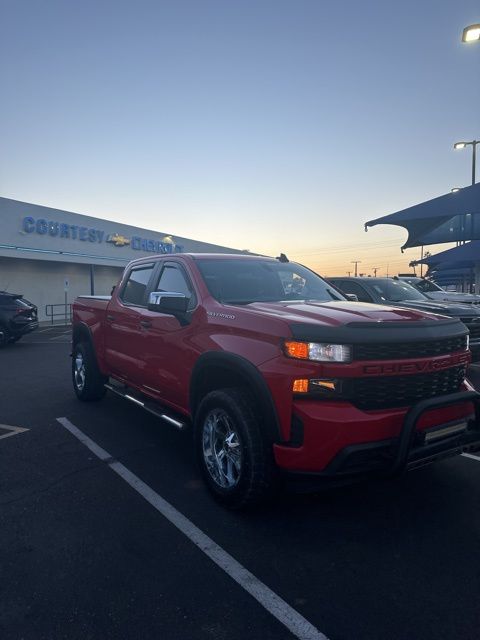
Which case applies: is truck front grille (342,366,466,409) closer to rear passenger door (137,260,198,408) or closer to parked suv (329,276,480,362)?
rear passenger door (137,260,198,408)

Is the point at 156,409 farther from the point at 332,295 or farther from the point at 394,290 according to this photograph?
the point at 394,290

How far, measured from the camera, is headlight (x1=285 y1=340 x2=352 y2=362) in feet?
9.87

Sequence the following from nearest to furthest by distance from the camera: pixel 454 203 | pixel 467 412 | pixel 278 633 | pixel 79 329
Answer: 1. pixel 278 633
2. pixel 467 412
3. pixel 79 329
4. pixel 454 203

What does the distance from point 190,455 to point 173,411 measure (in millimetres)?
531

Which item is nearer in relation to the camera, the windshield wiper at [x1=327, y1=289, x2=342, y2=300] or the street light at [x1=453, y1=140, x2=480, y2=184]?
the windshield wiper at [x1=327, y1=289, x2=342, y2=300]

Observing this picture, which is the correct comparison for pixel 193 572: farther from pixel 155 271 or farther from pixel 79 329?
pixel 79 329

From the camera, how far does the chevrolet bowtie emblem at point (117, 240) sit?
29.5m

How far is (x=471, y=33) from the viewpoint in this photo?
9430 mm

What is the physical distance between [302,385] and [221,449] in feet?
3.44

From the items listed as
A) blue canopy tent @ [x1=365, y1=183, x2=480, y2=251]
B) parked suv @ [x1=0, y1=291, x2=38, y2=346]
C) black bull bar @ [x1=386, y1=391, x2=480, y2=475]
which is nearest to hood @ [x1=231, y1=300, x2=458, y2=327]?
black bull bar @ [x1=386, y1=391, x2=480, y2=475]

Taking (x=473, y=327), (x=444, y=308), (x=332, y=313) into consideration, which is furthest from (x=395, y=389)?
(x=473, y=327)

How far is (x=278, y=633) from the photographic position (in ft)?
7.43

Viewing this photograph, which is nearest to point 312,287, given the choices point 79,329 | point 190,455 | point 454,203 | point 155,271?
point 155,271

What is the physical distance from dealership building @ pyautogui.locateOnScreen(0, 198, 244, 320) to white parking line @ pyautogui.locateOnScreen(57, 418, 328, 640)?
68.9 feet
